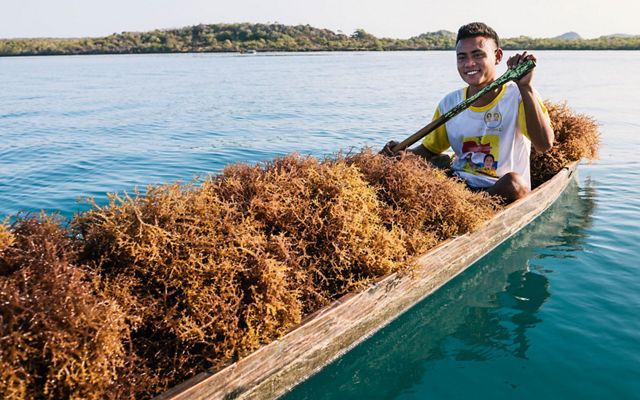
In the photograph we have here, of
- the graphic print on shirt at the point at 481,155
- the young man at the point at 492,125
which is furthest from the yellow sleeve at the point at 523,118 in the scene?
the graphic print on shirt at the point at 481,155

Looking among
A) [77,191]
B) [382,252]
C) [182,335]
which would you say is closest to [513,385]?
[382,252]

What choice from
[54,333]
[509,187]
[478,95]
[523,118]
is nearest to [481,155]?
[509,187]

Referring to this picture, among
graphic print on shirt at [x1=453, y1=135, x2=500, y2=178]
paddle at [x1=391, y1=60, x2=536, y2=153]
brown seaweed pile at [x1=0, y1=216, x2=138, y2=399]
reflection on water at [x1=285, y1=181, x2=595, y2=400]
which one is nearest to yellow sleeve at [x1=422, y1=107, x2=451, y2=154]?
graphic print on shirt at [x1=453, y1=135, x2=500, y2=178]

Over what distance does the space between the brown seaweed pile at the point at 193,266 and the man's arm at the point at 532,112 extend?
1.32m

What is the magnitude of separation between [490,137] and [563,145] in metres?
2.82

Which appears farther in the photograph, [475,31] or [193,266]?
[475,31]

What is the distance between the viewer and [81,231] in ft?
11.9

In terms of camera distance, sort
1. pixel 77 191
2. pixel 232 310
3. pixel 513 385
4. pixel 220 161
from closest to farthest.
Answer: pixel 232 310 → pixel 513 385 → pixel 77 191 → pixel 220 161

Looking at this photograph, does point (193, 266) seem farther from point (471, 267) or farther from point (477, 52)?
point (477, 52)

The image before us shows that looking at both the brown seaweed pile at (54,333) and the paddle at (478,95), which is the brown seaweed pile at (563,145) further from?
the brown seaweed pile at (54,333)

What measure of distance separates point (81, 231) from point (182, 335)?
1.19m

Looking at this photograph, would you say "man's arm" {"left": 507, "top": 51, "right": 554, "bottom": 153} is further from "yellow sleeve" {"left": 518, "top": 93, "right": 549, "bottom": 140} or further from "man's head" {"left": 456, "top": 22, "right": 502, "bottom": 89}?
"man's head" {"left": 456, "top": 22, "right": 502, "bottom": 89}

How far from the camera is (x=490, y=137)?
614cm

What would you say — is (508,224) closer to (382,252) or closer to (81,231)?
(382,252)
